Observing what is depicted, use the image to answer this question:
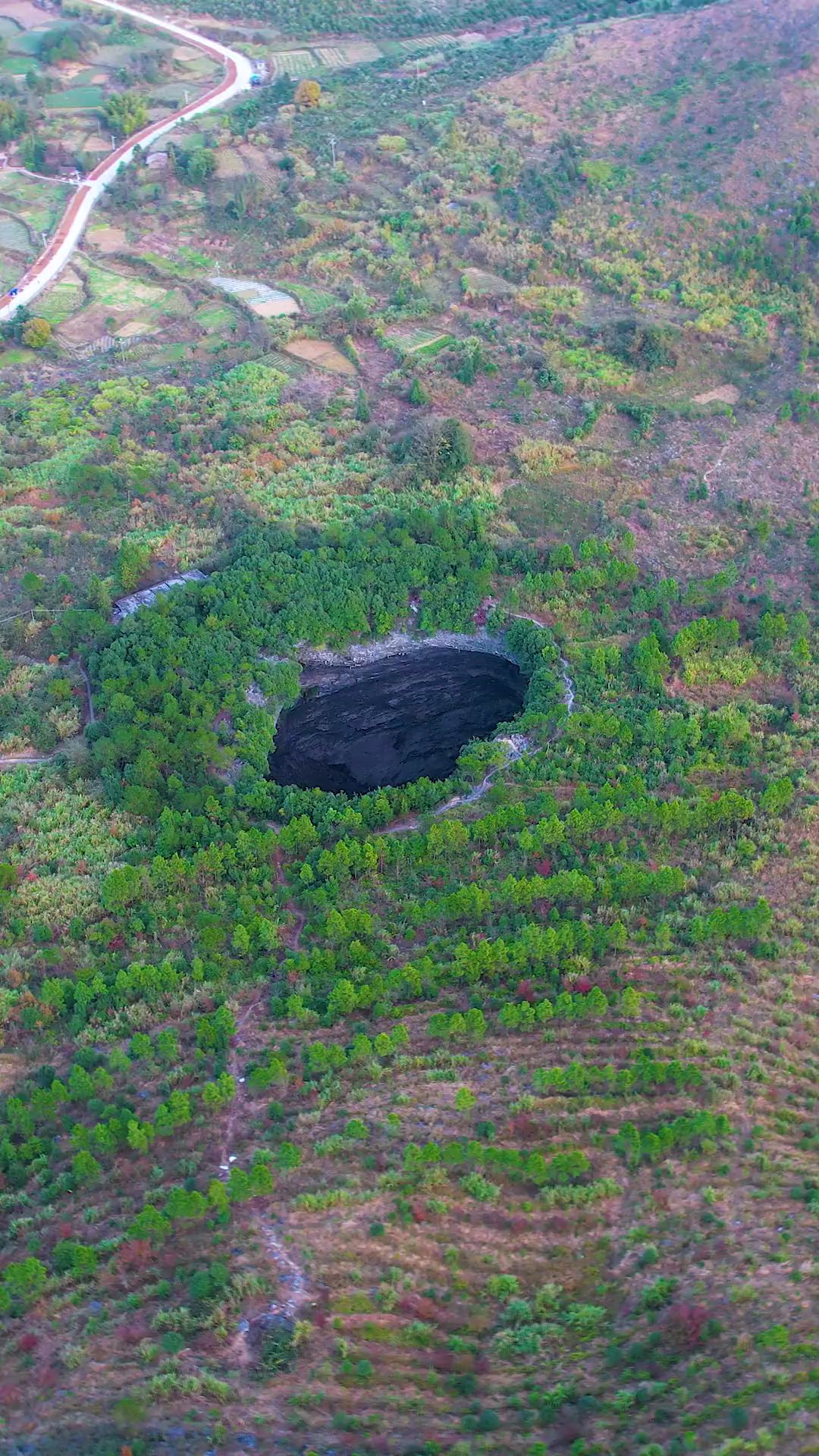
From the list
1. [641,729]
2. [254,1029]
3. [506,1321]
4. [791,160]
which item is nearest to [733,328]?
[791,160]

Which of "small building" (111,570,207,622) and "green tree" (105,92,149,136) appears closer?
"small building" (111,570,207,622)

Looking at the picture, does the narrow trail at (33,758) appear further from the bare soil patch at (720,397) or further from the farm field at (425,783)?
the bare soil patch at (720,397)

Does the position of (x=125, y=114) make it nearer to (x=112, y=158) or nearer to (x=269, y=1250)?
(x=112, y=158)

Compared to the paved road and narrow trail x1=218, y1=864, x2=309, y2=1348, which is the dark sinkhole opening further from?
the paved road

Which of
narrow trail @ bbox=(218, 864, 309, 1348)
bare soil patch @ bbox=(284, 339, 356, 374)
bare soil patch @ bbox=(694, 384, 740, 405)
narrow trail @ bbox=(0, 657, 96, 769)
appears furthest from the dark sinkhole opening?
bare soil patch @ bbox=(284, 339, 356, 374)

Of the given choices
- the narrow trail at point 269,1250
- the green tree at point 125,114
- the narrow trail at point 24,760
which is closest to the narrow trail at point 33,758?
the narrow trail at point 24,760
